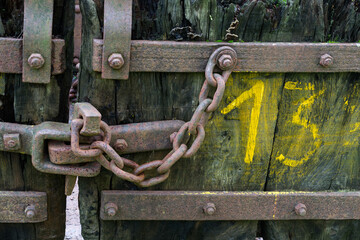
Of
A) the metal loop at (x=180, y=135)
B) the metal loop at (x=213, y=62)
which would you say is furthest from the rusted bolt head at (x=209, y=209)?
the metal loop at (x=213, y=62)

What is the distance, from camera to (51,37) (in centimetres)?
135

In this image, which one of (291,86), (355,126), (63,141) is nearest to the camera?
(63,141)

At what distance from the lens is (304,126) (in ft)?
5.26

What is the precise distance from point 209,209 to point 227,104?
1.33 feet

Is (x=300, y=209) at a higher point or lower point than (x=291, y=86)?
lower

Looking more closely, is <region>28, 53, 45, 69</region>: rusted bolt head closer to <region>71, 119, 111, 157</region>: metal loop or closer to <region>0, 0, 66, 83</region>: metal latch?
<region>0, 0, 66, 83</region>: metal latch

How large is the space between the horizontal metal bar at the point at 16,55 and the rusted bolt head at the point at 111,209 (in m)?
0.51

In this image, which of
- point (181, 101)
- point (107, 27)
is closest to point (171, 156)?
point (181, 101)

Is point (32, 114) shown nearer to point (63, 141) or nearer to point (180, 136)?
point (63, 141)

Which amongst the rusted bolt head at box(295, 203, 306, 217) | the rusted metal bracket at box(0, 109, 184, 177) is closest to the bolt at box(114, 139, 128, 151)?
the rusted metal bracket at box(0, 109, 184, 177)

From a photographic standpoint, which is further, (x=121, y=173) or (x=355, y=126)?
(x=355, y=126)

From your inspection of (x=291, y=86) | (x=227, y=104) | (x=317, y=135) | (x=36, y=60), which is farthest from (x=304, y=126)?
(x=36, y=60)

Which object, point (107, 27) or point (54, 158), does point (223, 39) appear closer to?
point (107, 27)

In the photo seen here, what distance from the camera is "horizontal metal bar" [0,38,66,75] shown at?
1339mm
